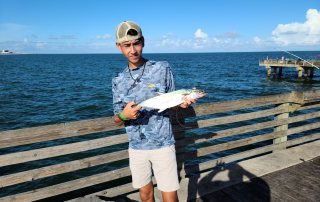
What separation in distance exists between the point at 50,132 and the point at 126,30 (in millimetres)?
1719

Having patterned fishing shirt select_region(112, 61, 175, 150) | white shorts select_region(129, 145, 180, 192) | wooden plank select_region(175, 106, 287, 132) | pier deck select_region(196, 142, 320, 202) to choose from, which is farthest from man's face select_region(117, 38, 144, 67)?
pier deck select_region(196, 142, 320, 202)

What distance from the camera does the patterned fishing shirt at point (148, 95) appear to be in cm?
294

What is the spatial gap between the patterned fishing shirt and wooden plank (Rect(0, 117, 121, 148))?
1033 millimetres

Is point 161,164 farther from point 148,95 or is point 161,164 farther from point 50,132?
point 50,132

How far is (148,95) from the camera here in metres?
2.94

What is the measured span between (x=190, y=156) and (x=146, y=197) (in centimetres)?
175

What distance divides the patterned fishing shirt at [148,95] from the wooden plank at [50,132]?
103cm

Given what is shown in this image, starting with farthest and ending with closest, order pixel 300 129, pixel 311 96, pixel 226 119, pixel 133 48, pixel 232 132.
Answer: pixel 300 129
pixel 311 96
pixel 232 132
pixel 226 119
pixel 133 48

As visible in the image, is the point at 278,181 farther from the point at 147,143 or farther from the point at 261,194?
the point at 147,143

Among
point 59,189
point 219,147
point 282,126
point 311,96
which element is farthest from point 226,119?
point 59,189

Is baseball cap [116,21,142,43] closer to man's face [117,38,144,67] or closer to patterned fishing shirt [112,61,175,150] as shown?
man's face [117,38,144,67]

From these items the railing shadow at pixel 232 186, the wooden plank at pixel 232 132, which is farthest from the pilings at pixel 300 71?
the railing shadow at pixel 232 186

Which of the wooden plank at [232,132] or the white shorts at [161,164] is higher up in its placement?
the white shorts at [161,164]

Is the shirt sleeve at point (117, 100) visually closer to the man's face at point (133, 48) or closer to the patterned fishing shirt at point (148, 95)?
the patterned fishing shirt at point (148, 95)
